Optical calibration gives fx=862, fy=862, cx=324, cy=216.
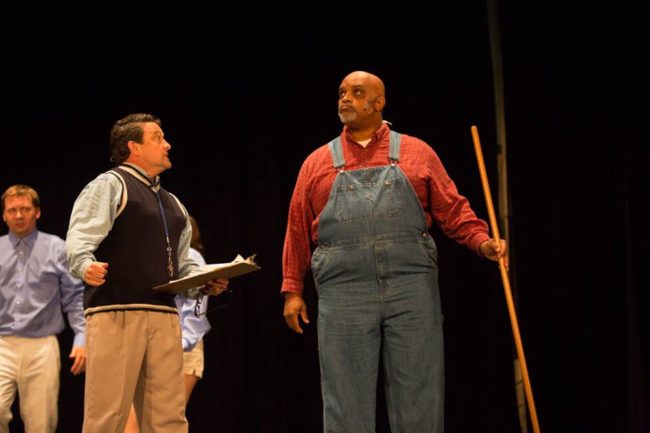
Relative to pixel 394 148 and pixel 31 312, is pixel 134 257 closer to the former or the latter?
pixel 394 148

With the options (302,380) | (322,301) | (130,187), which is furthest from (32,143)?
(322,301)

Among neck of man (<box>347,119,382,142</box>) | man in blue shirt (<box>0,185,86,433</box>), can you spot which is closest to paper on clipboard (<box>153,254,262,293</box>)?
neck of man (<box>347,119,382,142</box>)

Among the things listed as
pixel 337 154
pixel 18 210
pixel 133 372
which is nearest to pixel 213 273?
pixel 133 372

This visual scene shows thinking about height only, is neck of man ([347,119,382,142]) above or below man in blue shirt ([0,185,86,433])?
above

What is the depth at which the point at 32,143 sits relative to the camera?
5262 mm

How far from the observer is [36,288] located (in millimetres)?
4219

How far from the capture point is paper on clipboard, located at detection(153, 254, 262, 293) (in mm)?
2820

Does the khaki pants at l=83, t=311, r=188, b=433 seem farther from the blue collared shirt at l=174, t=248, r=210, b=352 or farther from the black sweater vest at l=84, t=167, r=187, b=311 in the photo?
the blue collared shirt at l=174, t=248, r=210, b=352

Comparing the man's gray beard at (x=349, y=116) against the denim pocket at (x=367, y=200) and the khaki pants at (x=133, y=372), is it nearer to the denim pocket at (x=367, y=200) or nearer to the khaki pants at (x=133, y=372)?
the denim pocket at (x=367, y=200)

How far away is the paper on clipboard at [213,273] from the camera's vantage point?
282 cm

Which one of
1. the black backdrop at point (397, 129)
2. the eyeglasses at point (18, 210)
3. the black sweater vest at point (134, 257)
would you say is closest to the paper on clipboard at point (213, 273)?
the black sweater vest at point (134, 257)

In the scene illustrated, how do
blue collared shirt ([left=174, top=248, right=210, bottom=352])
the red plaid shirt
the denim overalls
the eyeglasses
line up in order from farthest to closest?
the eyeglasses → blue collared shirt ([left=174, top=248, right=210, bottom=352]) → the red plaid shirt → the denim overalls

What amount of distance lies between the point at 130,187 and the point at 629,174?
2651 millimetres

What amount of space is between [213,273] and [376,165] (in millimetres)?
656
